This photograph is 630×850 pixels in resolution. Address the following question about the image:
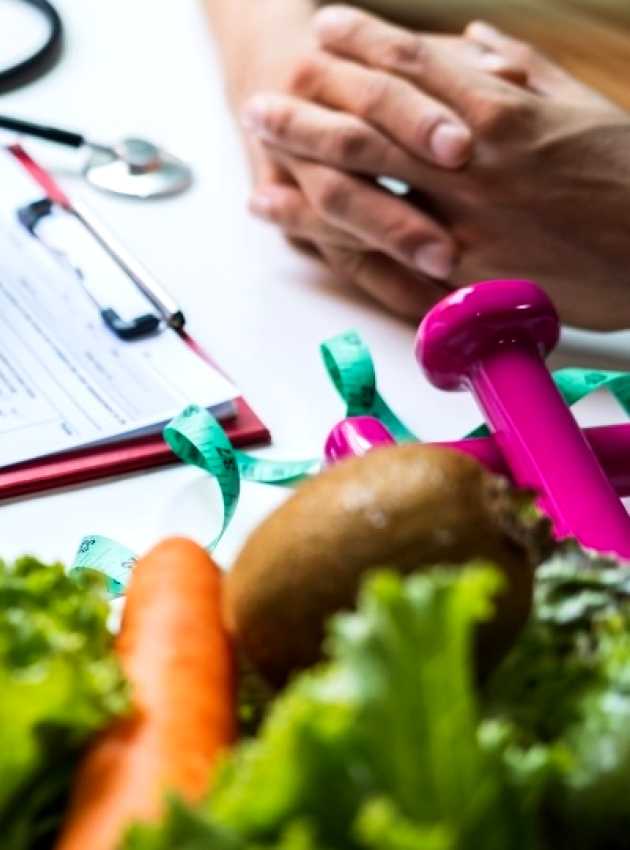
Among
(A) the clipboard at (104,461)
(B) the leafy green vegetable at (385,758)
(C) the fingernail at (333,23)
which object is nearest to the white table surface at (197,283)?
(A) the clipboard at (104,461)

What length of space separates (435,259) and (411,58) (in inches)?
5.8

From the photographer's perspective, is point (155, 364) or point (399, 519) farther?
point (155, 364)

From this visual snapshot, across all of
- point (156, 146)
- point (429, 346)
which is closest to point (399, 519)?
point (429, 346)

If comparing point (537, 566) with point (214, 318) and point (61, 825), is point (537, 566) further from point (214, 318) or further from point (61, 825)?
point (214, 318)

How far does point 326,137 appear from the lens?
2.77 feet

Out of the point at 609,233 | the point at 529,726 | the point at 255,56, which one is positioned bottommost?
the point at 609,233

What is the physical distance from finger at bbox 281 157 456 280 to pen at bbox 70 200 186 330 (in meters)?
0.13

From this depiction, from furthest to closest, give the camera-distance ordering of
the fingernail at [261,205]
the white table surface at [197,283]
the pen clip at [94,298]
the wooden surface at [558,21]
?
1. the wooden surface at [558,21]
2. the fingernail at [261,205]
3. the pen clip at [94,298]
4. the white table surface at [197,283]

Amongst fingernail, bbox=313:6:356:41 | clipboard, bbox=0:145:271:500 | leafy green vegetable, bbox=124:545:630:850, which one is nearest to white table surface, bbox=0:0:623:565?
clipboard, bbox=0:145:271:500

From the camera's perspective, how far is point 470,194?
818 mm

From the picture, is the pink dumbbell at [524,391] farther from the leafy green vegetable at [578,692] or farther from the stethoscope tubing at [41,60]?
the stethoscope tubing at [41,60]

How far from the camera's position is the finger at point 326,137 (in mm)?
831

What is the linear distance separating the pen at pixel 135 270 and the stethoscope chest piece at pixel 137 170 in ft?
0.16

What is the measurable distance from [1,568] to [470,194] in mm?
545
